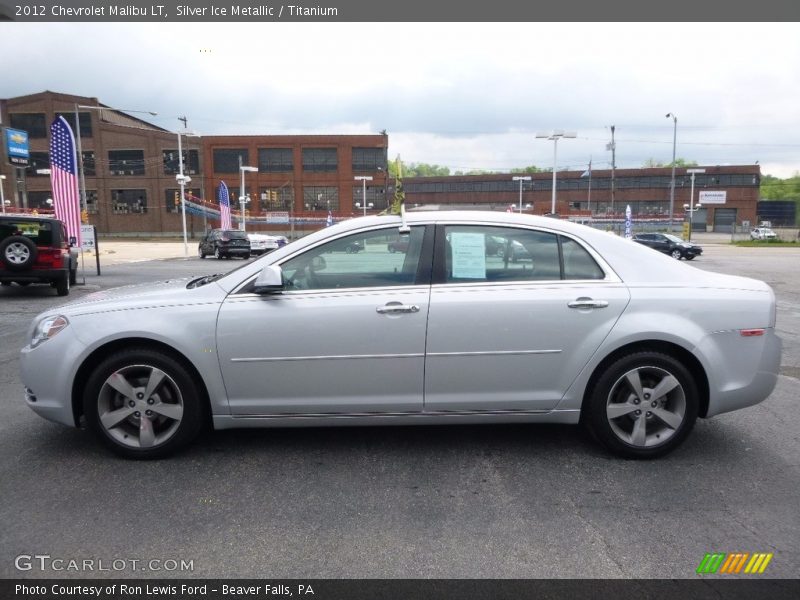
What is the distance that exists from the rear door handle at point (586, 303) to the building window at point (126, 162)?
74797 millimetres

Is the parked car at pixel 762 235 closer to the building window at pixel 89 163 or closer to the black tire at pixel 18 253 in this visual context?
the black tire at pixel 18 253

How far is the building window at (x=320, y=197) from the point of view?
2867 inches

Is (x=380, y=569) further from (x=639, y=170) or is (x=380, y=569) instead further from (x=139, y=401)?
(x=639, y=170)

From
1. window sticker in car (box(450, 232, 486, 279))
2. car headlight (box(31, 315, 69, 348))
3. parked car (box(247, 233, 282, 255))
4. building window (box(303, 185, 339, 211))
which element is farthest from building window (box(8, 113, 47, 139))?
window sticker in car (box(450, 232, 486, 279))

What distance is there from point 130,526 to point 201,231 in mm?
74891

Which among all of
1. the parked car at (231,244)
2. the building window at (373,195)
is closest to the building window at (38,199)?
the building window at (373,195)

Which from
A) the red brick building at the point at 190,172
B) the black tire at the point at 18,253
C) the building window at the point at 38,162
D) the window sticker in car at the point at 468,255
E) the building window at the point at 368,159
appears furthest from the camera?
the building window at the point at 368,159

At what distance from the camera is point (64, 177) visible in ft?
57.8

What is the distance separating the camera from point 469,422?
3918mm

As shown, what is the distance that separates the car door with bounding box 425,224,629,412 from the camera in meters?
3.75

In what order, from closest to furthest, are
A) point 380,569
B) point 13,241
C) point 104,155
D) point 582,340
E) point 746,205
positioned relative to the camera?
point 380,569
point 582,340
point 13,241
point 104,155
point 746,205

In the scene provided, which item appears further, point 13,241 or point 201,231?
point 201,231

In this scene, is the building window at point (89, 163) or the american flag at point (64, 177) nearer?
the american flag at point (64, 177)
